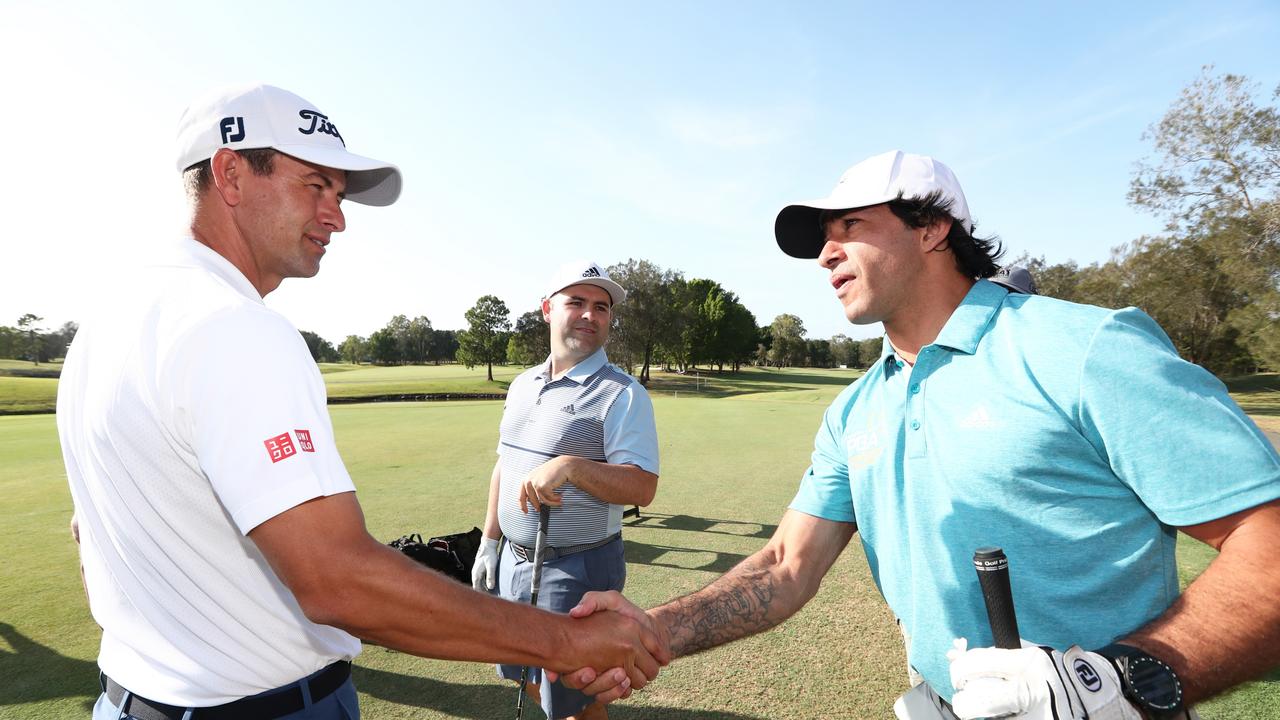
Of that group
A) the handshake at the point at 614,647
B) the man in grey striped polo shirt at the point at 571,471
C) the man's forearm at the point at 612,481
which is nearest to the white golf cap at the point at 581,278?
the man in grey striped polo shirt at the point at 571,471

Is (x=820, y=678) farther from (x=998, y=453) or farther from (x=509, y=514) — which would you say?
(x=998, y=453)

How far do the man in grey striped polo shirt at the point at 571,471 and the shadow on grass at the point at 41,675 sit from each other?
2672 millimetres

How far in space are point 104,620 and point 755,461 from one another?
12.7 metres

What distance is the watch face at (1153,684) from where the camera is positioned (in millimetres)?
1581

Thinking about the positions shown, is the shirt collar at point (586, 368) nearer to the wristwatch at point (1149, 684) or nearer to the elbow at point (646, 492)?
the elbow at point (646, 492)

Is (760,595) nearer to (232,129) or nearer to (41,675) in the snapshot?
(232,129)

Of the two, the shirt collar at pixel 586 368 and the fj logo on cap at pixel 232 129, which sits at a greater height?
the fj logo on cap at pixel 232 129

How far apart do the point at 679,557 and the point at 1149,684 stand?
6003 millimetres

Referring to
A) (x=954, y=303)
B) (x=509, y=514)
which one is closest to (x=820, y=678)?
(x=509, y=514)

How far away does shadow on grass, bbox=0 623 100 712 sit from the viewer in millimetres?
4277

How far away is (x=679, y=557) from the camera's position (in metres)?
7.39

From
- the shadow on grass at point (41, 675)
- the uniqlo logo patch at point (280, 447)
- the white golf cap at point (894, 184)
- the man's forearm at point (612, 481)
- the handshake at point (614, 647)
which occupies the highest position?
the white golf cap at point (894, 184)

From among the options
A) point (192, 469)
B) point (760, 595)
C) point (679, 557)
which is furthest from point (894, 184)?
point (679, 557)

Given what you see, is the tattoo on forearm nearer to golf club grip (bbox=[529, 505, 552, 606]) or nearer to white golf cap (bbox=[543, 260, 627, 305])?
golf club grip (bbox=[529, 505, 552, 606])
